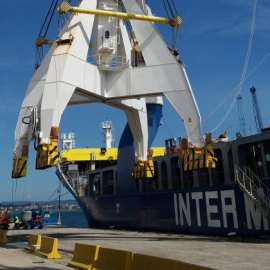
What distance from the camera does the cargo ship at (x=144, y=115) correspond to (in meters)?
16.3

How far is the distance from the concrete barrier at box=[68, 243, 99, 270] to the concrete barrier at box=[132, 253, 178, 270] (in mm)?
2135

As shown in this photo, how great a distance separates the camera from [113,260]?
30.2 feet

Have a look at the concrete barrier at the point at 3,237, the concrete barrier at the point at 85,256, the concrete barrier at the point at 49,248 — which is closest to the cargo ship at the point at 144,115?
the concrete barrier at the point at 49,248

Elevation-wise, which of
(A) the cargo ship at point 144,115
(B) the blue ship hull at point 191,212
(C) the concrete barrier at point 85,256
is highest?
(A) the cargo ship at point 144,115

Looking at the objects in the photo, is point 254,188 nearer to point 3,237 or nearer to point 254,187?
point 254,187

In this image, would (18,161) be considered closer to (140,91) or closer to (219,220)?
(140,91)

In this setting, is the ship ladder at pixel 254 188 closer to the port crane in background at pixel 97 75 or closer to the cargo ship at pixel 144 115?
the cargo ship at pixel 144 115

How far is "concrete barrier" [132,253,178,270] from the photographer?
23.2 ft

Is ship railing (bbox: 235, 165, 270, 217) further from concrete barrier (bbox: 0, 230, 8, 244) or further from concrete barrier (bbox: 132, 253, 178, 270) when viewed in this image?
concrete barrier (bbox: 0, 230, 8, 244)

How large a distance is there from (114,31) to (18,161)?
28.6ft

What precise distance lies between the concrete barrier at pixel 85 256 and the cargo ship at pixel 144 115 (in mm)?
4845

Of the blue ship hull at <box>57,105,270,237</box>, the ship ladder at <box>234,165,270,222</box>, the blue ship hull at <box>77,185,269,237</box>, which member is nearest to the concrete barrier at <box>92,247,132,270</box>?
the blue ship hull at <box>57,105,270,237</box>

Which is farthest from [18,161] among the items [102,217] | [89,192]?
[89,192]

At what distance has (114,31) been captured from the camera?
19609 mm
